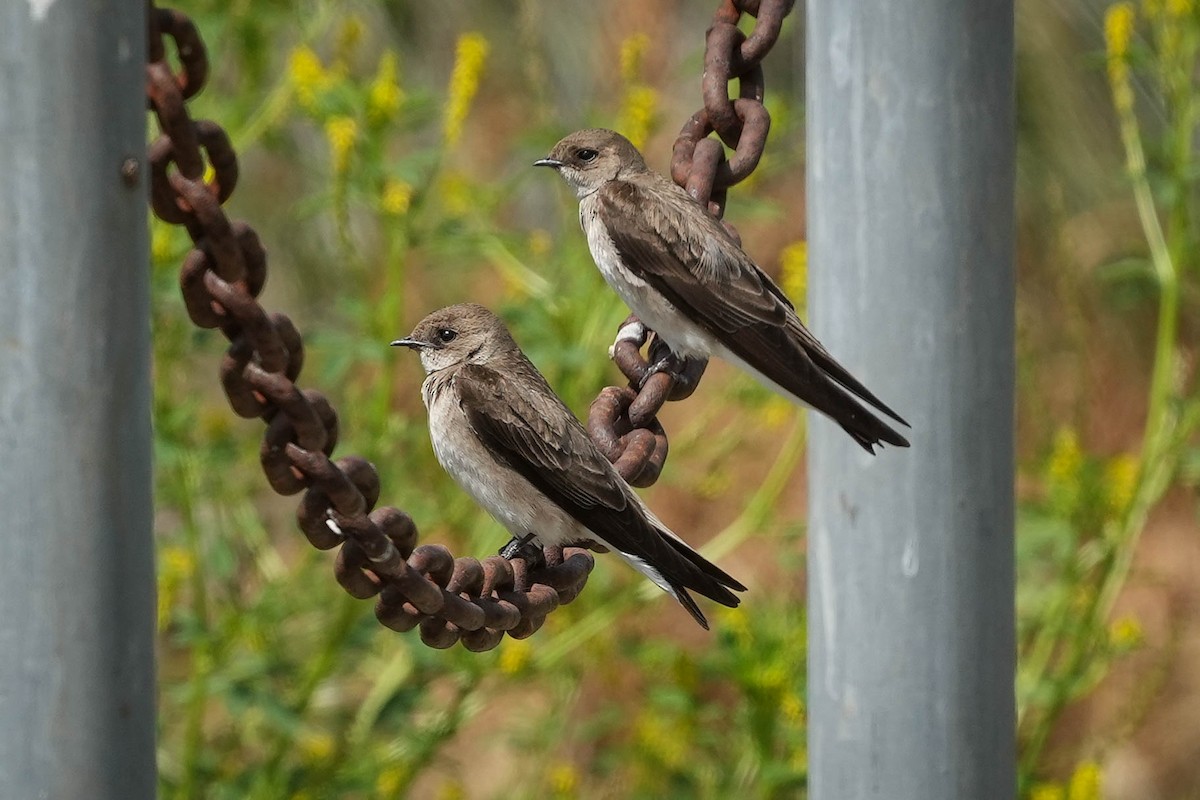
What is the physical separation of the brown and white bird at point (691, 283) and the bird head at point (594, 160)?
12 centimetres

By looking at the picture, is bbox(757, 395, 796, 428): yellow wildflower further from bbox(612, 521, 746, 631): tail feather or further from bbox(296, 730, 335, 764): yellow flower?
bbox(612, 521, 746, 631): tail feather

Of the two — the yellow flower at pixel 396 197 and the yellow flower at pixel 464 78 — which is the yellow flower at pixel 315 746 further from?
the yellow flower at pixel 464 78

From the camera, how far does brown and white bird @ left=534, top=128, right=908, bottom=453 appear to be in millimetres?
3580

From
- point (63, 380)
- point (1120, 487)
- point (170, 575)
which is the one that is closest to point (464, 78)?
point (170, 575)

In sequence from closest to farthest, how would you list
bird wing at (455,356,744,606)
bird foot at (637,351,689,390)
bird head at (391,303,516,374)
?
bird wing at (455,356,744,606) → bird foot at (637,351,689,390) → bird head at (391,303,516,374)

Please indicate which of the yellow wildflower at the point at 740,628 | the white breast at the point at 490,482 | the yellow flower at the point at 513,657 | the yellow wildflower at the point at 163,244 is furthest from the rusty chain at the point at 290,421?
the yellow wildflower at the point at 163,244

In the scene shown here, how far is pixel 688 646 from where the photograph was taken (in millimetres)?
8875

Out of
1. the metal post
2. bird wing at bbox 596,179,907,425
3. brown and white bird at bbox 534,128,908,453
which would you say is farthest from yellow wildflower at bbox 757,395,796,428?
the metal post

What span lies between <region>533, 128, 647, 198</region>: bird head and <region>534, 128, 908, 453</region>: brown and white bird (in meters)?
0.12

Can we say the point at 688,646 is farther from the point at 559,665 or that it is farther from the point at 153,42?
the point at 153,42

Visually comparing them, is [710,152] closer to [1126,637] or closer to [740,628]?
[740,628]

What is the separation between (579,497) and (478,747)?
5595mm

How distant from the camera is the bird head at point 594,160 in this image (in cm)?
450

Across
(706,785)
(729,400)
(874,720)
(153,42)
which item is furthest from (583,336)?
(153,42)
